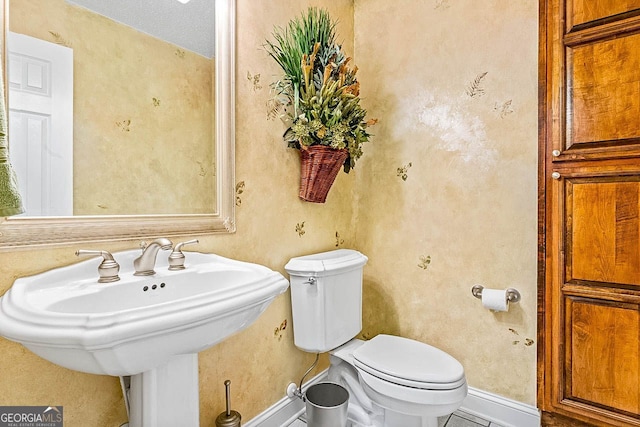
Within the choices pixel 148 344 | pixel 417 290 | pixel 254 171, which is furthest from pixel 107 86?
pixel 417 290

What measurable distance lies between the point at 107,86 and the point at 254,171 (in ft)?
1.92

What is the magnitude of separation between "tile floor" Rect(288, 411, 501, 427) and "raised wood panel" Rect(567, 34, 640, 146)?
1301 mm

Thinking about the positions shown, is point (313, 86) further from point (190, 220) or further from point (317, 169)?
point (190, 220)

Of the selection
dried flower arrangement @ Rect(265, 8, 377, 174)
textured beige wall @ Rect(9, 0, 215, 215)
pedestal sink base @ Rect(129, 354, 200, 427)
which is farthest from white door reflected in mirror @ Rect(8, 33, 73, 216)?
dried flower arrangement @ Rect(265, 8, 377, 174)

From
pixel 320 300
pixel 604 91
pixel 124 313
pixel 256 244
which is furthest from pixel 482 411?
pixel 124 313

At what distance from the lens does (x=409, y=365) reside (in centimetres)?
136

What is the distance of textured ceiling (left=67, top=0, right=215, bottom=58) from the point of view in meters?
1.05

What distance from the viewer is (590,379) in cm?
124

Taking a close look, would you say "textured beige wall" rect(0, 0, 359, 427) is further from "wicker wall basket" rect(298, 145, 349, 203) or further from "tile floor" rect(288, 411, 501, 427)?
"tile floor" rect(288, 411, 501, 427)

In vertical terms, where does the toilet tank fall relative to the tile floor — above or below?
above

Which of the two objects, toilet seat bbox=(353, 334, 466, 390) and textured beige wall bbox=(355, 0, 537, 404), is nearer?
toilet seat bbox=(353, 334, 466, 390)

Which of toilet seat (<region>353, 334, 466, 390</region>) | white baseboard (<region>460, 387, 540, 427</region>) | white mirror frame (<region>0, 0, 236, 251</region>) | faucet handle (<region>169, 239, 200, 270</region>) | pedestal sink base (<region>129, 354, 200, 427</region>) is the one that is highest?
white mirror frame (<region>0, 0, 236, 251</region>)

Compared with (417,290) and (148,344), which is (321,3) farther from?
(148,344)

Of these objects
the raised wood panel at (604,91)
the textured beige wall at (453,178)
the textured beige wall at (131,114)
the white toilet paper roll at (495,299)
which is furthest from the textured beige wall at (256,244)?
the raised wood panel at (604,91)
